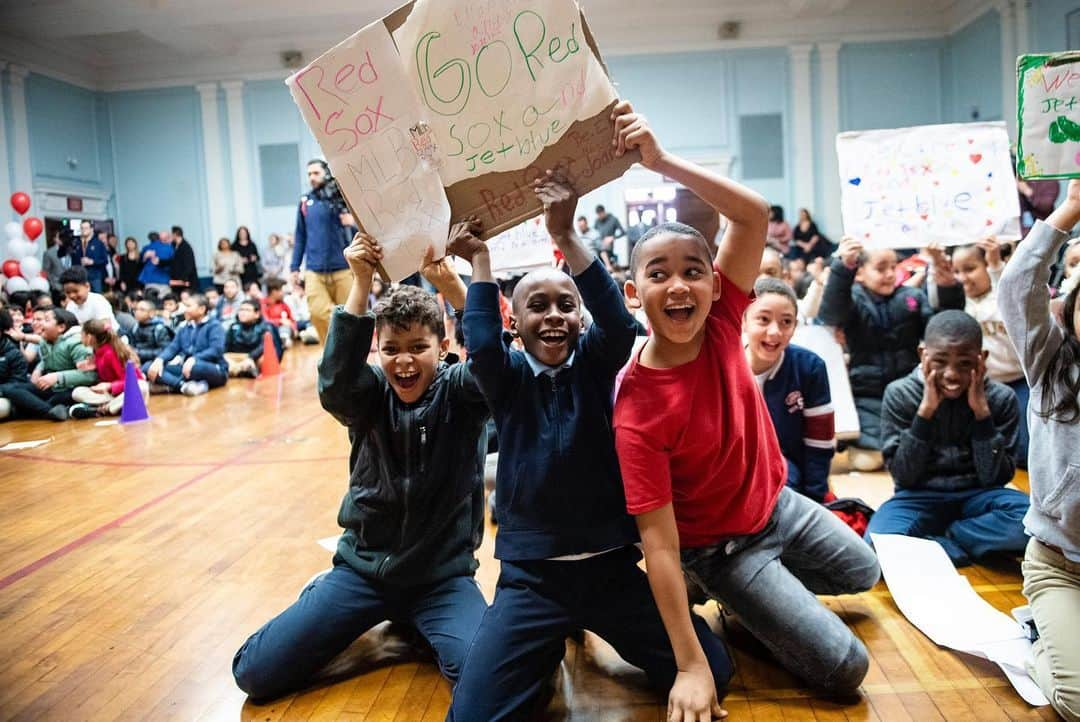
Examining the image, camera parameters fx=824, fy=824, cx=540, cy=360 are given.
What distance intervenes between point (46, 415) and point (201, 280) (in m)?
7.85

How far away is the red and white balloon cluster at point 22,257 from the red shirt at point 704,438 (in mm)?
9068

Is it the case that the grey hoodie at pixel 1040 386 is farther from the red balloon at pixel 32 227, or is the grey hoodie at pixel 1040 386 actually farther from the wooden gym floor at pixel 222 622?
the red balloon at pixel 32 227

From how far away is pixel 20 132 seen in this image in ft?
38.0

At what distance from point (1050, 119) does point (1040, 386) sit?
36.0 inches

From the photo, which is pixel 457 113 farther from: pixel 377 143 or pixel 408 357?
pixel 408 357

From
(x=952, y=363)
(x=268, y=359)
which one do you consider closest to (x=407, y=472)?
(x=952, y=363)

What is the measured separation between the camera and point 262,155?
1329 cm

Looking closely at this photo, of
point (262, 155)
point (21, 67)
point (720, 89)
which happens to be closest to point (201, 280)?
point (262, 155)

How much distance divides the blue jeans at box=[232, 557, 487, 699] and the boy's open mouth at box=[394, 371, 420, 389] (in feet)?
→ 1.59

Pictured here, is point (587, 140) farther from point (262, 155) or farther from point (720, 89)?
point (262, 155)

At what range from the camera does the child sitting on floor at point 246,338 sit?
7880 mm

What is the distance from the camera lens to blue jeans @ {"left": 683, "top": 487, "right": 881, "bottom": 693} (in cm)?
174

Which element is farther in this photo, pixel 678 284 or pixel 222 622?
pixel 222 622

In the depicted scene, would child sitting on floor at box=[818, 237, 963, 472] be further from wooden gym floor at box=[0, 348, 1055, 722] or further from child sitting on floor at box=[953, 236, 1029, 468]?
wooden gym floor at box=[0, 348, 1055, 722]
